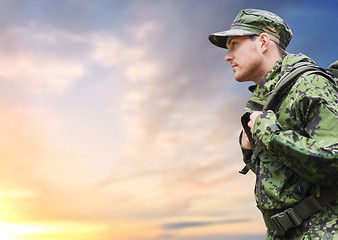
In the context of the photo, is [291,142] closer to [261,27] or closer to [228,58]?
[228,58]

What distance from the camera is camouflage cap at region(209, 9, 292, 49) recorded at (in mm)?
5391

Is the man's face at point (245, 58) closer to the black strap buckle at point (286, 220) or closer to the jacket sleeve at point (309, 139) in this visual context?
the jacket sleeve at point (309, 139)

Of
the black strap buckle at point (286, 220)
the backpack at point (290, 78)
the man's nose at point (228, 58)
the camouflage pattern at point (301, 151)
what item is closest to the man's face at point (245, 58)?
the man's nose at point (228, 58)

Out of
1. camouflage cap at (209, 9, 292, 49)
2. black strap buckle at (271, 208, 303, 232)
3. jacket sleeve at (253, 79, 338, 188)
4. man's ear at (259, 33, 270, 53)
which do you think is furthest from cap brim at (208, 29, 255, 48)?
black strap buckle at (271, 208, 303, 232)

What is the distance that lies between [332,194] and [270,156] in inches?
32.1

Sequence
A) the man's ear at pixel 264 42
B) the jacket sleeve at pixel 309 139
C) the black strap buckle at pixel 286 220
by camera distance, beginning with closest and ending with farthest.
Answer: the jacket sleeve at pixel 309 139 < the black strap buckle at pixel 286 220 < the man's ear at pixel 264 42

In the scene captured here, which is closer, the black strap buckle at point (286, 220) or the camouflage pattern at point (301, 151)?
the camouflage pattern at point (301, 151)

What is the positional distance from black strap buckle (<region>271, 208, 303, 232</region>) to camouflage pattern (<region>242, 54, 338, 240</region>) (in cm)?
8

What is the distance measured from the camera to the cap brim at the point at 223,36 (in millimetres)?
5379

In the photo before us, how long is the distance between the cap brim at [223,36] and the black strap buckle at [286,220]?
7.96 ft

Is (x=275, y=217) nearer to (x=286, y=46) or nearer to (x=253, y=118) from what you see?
(x=253, y=118)

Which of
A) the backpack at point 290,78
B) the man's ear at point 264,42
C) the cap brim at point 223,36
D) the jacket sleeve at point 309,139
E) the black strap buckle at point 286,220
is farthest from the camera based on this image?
the cap brim at point 223,36

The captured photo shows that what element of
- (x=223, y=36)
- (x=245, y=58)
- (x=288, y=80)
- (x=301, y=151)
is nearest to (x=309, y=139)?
(x=301, y=151)

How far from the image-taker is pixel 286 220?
14.8 feet
